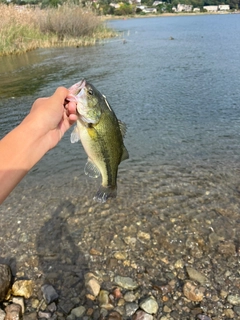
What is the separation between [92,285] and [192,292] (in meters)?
1.20

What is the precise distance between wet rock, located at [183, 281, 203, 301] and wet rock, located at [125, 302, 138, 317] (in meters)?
0.61

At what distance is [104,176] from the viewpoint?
10.4ft

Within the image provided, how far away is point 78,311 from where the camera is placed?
11.2ft

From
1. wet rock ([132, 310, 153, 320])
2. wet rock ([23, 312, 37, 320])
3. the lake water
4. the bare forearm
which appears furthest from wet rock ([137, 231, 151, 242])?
the bare forearm

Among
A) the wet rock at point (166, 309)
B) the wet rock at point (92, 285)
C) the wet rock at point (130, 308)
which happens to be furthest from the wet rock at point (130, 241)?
the wet rock at point (166, 309)

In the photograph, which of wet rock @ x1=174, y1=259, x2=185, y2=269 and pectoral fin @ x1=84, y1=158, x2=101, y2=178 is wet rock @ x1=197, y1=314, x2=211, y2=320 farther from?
pectoral fin @ x1=84, y1=158, x2=101, y2=178

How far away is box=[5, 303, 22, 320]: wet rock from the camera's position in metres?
3.30

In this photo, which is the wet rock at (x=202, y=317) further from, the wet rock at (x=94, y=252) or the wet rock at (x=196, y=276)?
the wet rock at (x=94, y=252)

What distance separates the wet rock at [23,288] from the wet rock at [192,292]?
1.85 meters

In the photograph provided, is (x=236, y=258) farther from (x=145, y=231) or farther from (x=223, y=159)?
(x=223, y=159)

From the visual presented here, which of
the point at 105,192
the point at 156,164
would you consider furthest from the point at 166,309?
the point at 156,164

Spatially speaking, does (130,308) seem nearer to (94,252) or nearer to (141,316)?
(141,316)

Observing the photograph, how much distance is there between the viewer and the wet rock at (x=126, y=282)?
3662 millimetres

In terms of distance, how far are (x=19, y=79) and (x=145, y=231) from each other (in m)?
13.0
